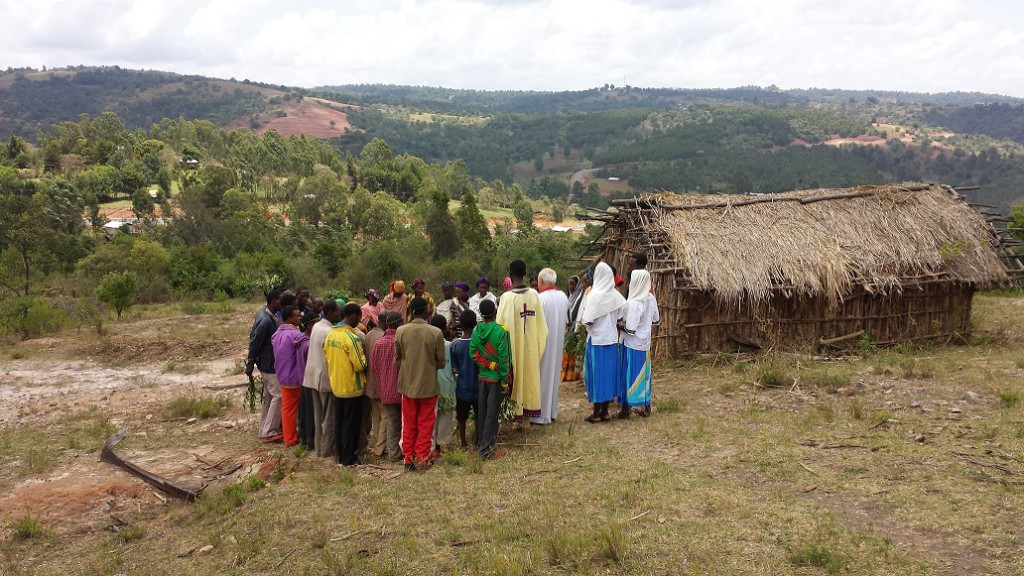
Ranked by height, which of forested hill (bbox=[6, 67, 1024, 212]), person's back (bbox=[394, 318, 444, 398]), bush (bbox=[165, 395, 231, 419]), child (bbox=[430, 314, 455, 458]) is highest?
forested hill (bbox=[6, 67, 1024, 212])

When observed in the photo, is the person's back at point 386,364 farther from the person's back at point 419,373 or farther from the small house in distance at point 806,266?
the small house in distance at point 806,266

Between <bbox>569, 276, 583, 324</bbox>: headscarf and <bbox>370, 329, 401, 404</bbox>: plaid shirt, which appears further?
<bbox>569, 276, 583, 324</bbox>: headscarf

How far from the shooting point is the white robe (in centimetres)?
652

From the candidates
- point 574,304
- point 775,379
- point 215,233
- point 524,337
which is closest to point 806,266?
point 775,379

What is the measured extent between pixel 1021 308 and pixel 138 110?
132876mm

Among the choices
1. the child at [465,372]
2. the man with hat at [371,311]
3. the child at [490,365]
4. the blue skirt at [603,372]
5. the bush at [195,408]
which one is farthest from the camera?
the bush at [195,408]

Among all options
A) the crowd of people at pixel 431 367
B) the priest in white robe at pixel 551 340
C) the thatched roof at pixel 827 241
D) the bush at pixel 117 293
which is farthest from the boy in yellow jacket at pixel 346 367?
the bush at pixel 117 293

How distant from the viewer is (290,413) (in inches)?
261

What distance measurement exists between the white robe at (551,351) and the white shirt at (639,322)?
66 cm

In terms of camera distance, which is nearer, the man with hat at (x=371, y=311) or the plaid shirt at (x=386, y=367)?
the plaid shirt at (x=386, y=367)

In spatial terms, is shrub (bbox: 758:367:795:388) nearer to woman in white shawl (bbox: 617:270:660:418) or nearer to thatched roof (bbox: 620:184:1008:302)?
thatched roof (bbox: 620:184:1008:302)

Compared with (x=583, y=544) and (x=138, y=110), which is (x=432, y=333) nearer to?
(x=583, y=544)

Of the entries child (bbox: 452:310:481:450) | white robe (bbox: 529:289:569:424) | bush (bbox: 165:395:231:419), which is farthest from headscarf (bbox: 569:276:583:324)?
bush (bbox: 165:395:231:419)

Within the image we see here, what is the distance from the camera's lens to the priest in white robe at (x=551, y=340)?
256 inches
